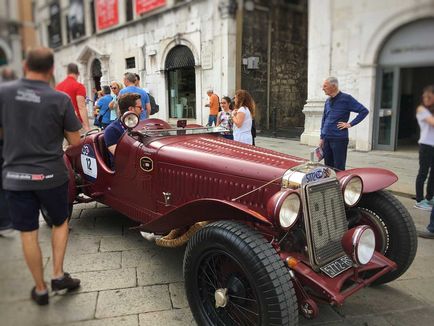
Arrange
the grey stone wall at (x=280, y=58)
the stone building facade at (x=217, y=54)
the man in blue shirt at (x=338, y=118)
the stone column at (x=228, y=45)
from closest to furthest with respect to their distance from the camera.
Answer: the man in blue shirt at (x=338, y=118)
the stone column at (x=228, y=45)
the stone building facade at (x=217, y=54)
the grey stone wall at (x=280, y=58)

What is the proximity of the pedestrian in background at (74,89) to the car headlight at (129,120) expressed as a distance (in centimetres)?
48

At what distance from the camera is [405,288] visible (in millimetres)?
2857

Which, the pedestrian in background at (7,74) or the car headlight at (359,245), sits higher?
the pedestrian in background at (7,74)

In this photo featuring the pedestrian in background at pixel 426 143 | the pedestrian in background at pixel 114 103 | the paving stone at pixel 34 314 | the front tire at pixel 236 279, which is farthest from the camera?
the pedestrian in background at pixel 114 103

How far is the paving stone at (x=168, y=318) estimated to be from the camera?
2.39 metres

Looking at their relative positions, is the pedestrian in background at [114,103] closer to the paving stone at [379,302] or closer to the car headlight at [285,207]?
the car headlight at [285,207]

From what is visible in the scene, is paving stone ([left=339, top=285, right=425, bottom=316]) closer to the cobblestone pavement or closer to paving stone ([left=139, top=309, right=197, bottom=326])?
the cobblestone pavement

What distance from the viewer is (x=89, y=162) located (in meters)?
3.89

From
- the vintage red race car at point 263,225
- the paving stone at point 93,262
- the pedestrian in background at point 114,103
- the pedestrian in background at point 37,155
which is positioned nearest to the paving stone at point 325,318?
the vintage red race car at point 263,225

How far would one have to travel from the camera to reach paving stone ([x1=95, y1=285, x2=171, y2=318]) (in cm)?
251

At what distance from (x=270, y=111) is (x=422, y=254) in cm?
1110

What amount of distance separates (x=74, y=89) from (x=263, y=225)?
1.31 metres

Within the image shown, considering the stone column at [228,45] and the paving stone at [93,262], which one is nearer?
the paving stone at [93,262]

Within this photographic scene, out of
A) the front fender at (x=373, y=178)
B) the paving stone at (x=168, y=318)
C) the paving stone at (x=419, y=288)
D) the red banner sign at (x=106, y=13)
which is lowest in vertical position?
the paving stone at (x=419, y=288)
